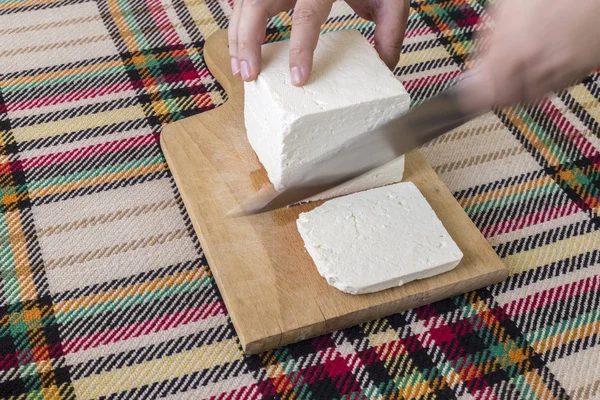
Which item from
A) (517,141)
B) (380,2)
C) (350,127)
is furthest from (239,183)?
(517,141)

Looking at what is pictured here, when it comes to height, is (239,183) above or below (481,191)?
above

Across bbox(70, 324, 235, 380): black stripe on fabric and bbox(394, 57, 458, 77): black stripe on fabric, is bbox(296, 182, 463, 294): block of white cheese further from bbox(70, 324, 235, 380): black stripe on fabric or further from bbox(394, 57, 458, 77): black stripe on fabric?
bbox(394, 57, 458, 77): black stripe on fabric

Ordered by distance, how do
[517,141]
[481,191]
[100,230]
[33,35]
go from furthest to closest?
[33,35], [517,141], [481,191], [100,230]

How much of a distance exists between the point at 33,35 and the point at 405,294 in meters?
1.18

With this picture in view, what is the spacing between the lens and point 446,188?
1.43m

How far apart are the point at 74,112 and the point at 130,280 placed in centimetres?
51

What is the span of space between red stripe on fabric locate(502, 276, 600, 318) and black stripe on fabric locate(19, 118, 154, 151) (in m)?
0.87

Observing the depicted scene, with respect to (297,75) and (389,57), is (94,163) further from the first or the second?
(389,57)

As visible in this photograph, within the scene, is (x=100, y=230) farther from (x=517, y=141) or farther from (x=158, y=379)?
(x=517, y=141)

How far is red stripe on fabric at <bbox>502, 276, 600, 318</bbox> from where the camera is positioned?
1275mm

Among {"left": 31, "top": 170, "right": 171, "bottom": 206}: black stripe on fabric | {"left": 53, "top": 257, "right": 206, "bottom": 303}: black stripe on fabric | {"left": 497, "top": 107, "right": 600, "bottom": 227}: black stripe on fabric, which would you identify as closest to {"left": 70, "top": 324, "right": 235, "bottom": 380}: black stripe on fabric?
{"left": 53, "top": 257, "right": 206, "bottom": 303}: black stripe on fabric

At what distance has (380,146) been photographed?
1.25 meters

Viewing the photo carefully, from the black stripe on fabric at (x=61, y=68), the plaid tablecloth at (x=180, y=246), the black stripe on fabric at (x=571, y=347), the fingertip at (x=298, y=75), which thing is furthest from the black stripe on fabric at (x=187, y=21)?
the black stripe on fabric at (x=571, y=347)

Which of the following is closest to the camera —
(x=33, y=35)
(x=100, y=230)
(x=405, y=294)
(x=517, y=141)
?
(x=405, y=294)
